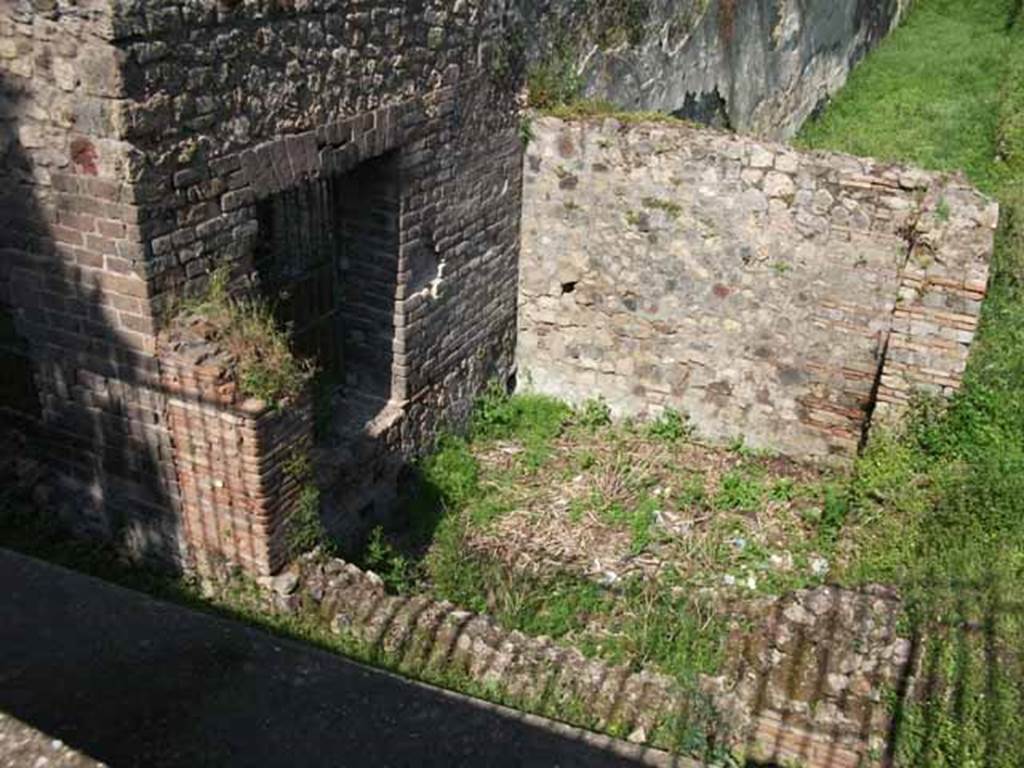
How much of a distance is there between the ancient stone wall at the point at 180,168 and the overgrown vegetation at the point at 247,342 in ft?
0.31

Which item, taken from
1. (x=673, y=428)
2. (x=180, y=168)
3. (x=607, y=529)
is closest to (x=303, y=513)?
(x=180, y=168)

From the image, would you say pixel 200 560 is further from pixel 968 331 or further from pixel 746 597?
pixel 968 331

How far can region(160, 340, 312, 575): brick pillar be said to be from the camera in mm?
5090

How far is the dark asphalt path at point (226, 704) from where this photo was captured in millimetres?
3514

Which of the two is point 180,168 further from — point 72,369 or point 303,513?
point 303,513

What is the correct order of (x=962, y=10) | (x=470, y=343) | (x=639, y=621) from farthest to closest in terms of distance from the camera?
(x=962, y=10), (x=470, y=343), (x=639, y=621)

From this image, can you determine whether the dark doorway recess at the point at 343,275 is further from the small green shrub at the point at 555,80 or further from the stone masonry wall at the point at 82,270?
the small green shrub at the point at 555,80

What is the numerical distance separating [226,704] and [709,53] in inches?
351

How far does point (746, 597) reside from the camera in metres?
6.46

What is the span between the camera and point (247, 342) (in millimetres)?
5180

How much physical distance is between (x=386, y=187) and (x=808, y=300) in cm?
315

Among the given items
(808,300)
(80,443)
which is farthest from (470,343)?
(80,443)

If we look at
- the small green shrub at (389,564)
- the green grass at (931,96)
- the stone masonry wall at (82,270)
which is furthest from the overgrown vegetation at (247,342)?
the green grass at (931,96)

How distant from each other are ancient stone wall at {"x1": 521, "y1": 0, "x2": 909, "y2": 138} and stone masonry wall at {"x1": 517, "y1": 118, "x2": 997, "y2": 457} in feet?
3.05
